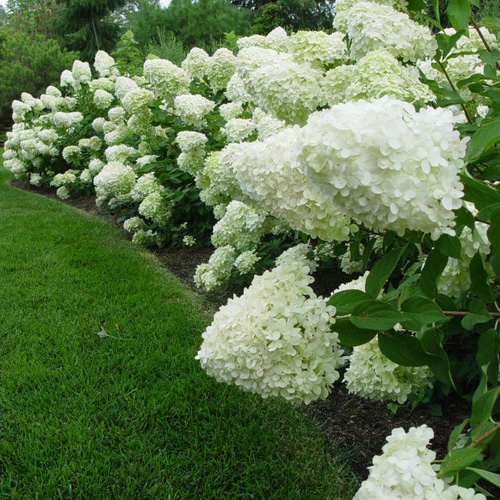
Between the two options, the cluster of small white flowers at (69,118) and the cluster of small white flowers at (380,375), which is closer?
the cluster of small white flowers at (380,375)

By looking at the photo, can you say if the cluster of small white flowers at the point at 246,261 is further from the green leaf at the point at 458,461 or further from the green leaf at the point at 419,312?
the green leaf at the point at 458,461

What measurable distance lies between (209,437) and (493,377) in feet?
4.66

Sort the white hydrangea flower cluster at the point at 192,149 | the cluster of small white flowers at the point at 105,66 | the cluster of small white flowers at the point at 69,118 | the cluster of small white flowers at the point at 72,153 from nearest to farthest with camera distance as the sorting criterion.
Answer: the white hydrangea flower cluster at the point at 192,149
the cluster of small white flowers at the point at 72,153
the cluster of small white flowers at the point at 69,118
the cluster of small white flowers at the point at 105,66

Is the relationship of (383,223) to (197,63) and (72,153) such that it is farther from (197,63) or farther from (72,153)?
(72,153)

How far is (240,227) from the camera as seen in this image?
10.8 ft

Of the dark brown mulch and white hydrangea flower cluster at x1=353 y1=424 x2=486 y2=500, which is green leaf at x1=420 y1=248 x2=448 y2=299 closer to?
white hydrangea flower cluster at x1=353 y1=424 x2=486 y2=500

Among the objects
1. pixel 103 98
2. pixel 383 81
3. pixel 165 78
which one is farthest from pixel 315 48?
pixel 103 98

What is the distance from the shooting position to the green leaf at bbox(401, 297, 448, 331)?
1037 mm

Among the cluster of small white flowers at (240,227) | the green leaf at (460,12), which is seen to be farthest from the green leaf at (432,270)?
the cluster of small white flowers at (240,227)

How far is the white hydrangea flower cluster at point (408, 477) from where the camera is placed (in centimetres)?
86

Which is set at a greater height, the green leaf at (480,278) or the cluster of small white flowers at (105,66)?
the cluster of small white flowers at (105,66)

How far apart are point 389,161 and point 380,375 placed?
0.96m

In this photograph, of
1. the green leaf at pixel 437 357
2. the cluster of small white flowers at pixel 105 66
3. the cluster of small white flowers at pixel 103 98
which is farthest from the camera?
the cluster of small white flowers at pixel 105 66

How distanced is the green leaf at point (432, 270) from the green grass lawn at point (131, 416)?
1200mm
